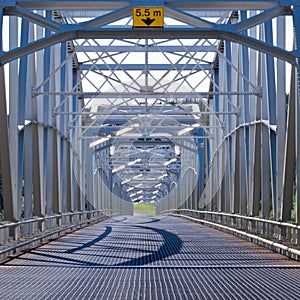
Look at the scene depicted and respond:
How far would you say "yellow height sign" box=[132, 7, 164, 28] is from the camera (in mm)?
13953

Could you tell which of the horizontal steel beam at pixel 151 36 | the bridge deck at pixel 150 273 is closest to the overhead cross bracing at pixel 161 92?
the horizontal steel beam at pixel 151 36

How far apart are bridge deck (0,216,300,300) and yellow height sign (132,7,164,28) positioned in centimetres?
411

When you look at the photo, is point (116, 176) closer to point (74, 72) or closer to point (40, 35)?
point (74, 72)

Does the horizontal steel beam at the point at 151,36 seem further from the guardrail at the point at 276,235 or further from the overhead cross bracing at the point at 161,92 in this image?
the guardrail at the point at 276,235

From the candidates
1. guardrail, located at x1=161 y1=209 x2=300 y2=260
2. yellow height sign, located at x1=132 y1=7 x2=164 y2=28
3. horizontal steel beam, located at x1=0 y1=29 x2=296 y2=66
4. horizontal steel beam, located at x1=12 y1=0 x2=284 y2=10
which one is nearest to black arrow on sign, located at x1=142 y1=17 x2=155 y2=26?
yellow height sign, located at x1=132 y1=7 x2=164 y2=28

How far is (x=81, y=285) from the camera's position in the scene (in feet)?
33.5

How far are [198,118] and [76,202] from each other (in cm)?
881

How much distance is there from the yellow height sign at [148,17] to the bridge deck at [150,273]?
4.11m

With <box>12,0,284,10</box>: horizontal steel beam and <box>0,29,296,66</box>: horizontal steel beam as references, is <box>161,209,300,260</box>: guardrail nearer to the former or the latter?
<box>0,29,296,66</box>: horizontal steel beam

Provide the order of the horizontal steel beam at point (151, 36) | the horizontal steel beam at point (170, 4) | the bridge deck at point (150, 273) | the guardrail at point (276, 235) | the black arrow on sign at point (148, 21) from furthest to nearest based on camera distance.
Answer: the horizontal steel beam at point (170, 4)
the horizontal steel beam at point (151, 36)
the black arrow on sign at point (148, 21)
the guardrail at point (276, 235)
the bridge deck at point (150, 273)

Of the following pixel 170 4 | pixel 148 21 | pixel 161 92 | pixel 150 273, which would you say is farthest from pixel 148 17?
pixel 161 92

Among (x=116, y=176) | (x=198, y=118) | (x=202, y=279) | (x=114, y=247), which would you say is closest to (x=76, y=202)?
(x=198, y=118)

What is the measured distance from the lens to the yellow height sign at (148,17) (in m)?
14.0

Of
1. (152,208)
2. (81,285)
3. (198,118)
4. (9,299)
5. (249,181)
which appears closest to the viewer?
→ (9,299)
